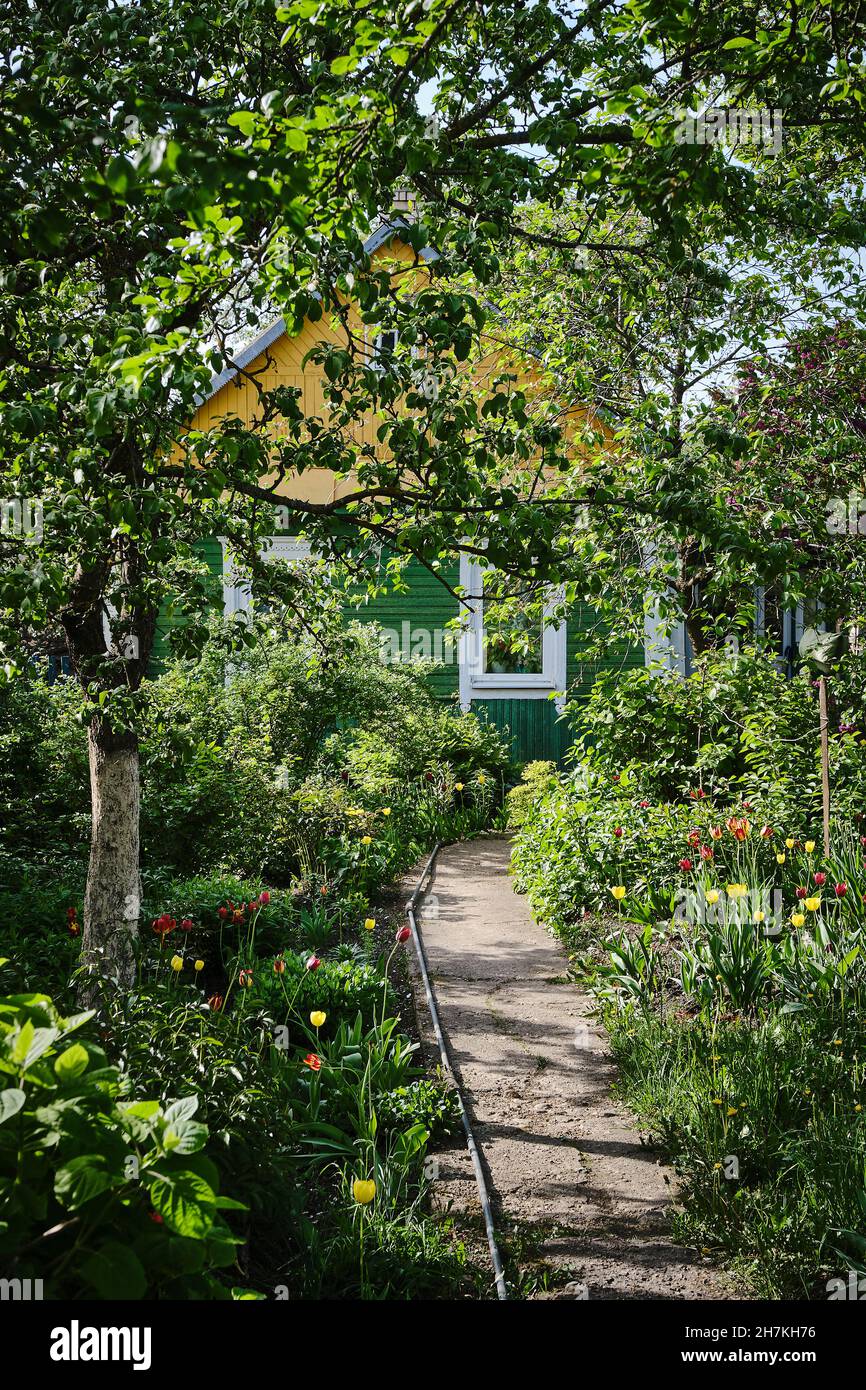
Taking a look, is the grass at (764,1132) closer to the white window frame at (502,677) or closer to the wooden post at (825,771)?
the wooden post at (825,771)

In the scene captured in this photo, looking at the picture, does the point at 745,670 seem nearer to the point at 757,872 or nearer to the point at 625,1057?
the point at 757,872

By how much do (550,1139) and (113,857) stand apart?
7.15 feet

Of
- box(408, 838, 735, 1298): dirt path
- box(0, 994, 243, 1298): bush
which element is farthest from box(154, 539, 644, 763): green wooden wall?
box(0, 994, 243, 1298): bush

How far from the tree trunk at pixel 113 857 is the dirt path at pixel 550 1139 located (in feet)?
5.29

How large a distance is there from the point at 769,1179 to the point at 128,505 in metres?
3.00

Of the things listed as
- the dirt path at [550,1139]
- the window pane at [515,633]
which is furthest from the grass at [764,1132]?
the window pane at [515,633]

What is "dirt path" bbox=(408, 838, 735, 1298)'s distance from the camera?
3.10m

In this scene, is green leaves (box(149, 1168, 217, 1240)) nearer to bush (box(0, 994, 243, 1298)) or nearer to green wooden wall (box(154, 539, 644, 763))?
bush (box(0, 994, 243, 1298))

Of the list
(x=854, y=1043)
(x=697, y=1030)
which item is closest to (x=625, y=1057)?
(x=697, y=1030)

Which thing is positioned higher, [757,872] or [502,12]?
[502,12]

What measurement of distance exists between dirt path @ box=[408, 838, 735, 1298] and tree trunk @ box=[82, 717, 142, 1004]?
161 centimetres

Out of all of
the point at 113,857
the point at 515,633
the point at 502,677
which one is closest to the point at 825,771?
the point at 515,633

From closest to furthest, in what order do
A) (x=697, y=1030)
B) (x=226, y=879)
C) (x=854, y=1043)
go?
(x=854, y=1043)
(x=697, y=1030)
(x=226, y=879)
